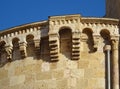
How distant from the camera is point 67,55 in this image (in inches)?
693

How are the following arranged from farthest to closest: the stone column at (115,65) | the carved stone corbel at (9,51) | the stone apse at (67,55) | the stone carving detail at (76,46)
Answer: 1. the carved stone corbel at (9,51)
2. the stone carving detail at (76,46)
3. the stone apse at (67,55)
4. the stone column at (115,65)

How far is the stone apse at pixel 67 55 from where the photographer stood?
56.7ft

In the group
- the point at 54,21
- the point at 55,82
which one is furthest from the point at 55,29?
the point at 55,82

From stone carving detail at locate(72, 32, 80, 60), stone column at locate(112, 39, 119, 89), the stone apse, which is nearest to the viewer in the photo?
stone column at locate(112, 39, 119, 89)

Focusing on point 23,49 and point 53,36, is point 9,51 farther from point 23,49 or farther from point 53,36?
point 53,36

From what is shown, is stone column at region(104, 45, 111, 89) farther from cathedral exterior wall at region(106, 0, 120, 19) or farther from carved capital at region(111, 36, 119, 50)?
cathedral exterior wall at region(106, 0, 120, 19)

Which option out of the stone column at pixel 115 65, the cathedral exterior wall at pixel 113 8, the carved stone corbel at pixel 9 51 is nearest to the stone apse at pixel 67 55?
the stone column at pixel 115 65

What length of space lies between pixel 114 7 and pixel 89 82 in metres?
3.41

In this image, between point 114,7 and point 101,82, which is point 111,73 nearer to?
point 101,82

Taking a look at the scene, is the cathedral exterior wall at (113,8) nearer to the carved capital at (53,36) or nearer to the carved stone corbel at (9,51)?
the carved capital at (53,36)

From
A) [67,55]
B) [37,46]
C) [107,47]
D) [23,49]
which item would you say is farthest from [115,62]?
[23,49]

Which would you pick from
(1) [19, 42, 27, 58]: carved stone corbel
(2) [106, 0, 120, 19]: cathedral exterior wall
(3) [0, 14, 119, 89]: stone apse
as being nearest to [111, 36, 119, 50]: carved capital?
(3) [0, 14, 119, 89]: stone apse

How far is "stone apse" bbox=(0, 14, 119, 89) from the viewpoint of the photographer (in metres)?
17.3

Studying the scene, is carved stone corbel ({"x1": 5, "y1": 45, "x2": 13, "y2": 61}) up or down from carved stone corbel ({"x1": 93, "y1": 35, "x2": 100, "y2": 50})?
down
